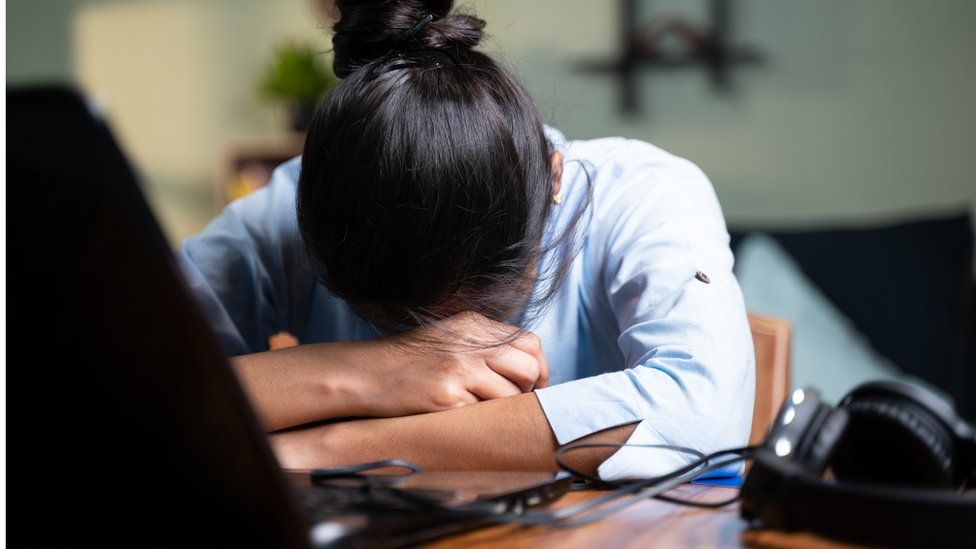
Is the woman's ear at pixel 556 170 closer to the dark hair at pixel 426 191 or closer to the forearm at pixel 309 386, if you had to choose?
the dark hair at pixel 426 191

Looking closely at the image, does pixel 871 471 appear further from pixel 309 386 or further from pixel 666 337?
pixel 309 386

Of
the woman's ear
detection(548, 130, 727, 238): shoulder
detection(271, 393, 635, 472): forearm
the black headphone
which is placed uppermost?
the woman's ear

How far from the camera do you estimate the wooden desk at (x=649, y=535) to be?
0.46m

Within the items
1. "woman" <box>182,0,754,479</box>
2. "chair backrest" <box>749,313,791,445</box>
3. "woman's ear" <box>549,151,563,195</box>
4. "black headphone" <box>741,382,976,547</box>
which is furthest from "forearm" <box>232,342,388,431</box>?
"chair backrest" <box>749,313,791,445</box>

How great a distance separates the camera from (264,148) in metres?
3.01

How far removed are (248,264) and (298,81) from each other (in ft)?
6.13

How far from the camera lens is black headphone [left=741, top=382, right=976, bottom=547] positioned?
0.42 metres

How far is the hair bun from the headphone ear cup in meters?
0.50

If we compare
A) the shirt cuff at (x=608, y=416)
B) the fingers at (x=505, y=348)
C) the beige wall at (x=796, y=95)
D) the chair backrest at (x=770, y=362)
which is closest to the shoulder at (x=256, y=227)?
the fingers at (x=505, y=348)

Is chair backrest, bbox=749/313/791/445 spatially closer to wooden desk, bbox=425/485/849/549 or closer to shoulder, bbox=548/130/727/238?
shoulder, bbox=548/130/727/238

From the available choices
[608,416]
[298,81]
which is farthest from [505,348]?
[298,81]

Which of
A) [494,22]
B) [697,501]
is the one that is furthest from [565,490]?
[494,22]

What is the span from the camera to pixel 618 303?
0.87 metres

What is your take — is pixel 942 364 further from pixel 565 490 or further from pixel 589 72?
pixel 565 490
